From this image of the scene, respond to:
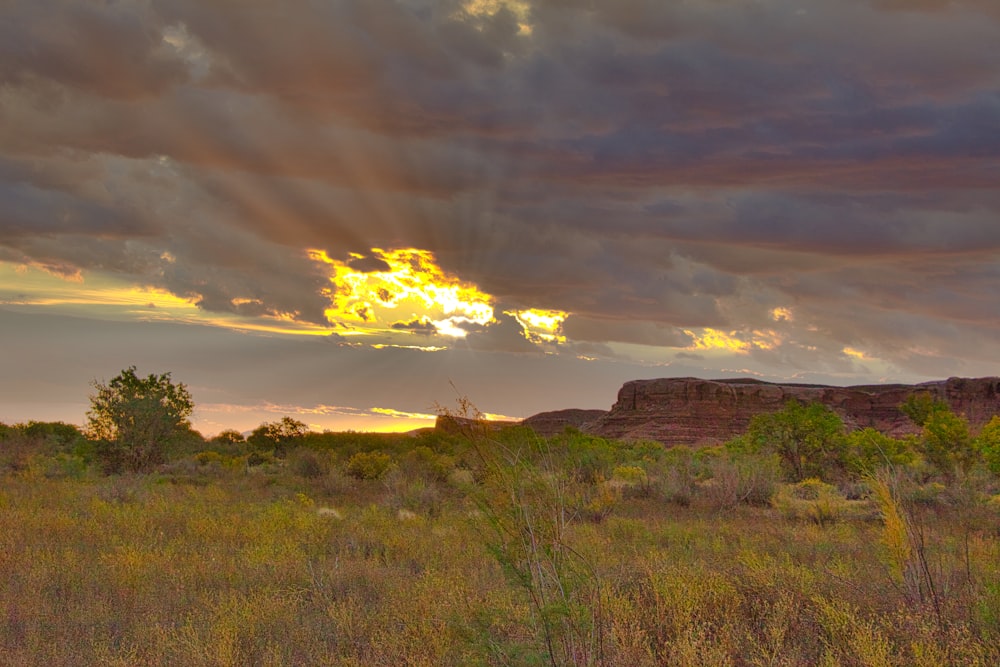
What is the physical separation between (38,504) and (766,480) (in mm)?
19260

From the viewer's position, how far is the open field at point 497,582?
6.57 m

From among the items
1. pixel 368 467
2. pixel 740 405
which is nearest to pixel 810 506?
pixel 368 467

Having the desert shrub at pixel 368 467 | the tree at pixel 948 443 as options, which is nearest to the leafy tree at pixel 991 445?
the tree at pixel 948 443

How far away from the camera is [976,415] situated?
9356cm

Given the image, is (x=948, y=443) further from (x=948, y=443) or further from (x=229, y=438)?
(x=229, y=438)

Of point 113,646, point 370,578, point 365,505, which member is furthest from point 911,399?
point 113,646

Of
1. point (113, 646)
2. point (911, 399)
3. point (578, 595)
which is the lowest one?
point (113, 646)

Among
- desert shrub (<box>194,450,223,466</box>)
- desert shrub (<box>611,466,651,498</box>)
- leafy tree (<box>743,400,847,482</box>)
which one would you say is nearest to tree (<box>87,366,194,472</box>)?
desert shrub (<box>194,450,223,466</box>)

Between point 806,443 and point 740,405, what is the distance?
242ft

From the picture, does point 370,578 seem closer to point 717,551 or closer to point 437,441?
point 717,551

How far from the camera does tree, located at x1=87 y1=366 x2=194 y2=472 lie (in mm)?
28125

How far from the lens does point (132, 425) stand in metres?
28.3

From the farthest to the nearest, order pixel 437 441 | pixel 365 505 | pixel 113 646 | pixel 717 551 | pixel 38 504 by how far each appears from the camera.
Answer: pixel 437 441 → pixel 365 505 → pixel 38 504 → pixel 717 551 → pixel 113 646

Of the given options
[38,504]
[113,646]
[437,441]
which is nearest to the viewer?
[113,646]
